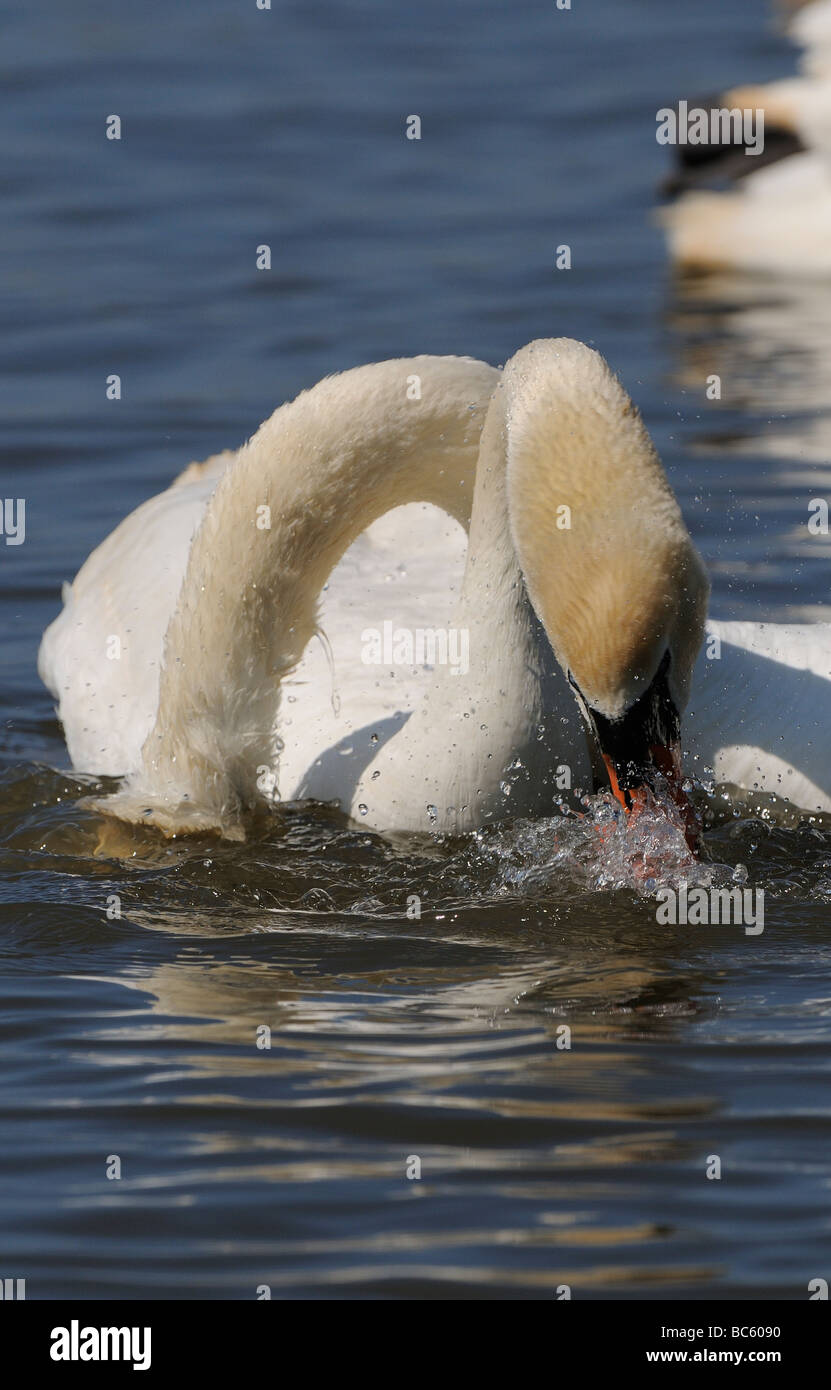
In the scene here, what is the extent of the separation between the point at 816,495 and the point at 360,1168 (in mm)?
6212

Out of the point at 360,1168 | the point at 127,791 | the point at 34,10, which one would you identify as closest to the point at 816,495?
the point at 127,791

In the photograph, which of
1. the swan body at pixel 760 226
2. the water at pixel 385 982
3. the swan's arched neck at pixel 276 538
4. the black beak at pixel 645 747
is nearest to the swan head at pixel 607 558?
the black beak at pixel 645 747

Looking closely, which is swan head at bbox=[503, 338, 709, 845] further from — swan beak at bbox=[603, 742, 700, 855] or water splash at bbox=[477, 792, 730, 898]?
water splash at bbox=[477, 792, 730, 898]

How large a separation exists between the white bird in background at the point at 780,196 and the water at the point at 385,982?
1093 millimetres

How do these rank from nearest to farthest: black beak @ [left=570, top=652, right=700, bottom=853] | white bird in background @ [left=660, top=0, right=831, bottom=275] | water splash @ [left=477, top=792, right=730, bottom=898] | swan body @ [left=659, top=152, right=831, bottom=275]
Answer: black beak @ [left=570, top=652, right=700, bottom=853], water splash @ [left=477, top=792, right=730, bottom=898], white bird in background @ [left=660, top=0, right=831, bottom=275], swan body @ [left=659, top=152, right=831, bottom=275]

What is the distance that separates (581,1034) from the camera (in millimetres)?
6000

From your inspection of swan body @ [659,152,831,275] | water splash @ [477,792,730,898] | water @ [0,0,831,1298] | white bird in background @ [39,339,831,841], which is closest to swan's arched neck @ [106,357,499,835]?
→ white bird in background @ [39,339,831,841]

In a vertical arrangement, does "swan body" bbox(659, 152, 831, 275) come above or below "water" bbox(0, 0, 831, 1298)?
above

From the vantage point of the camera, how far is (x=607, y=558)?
5.86m

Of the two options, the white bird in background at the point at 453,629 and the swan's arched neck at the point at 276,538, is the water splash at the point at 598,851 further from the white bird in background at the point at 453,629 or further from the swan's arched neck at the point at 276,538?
the swan's arched neck at the point at 276,538

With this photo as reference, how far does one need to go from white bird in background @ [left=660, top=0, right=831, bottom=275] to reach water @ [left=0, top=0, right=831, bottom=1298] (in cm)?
109

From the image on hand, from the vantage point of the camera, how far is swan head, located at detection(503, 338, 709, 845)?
584 centimetres

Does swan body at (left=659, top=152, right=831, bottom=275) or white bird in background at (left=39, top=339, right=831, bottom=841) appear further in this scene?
swan body at (left=659, top=152, right=831, bottom=275)
